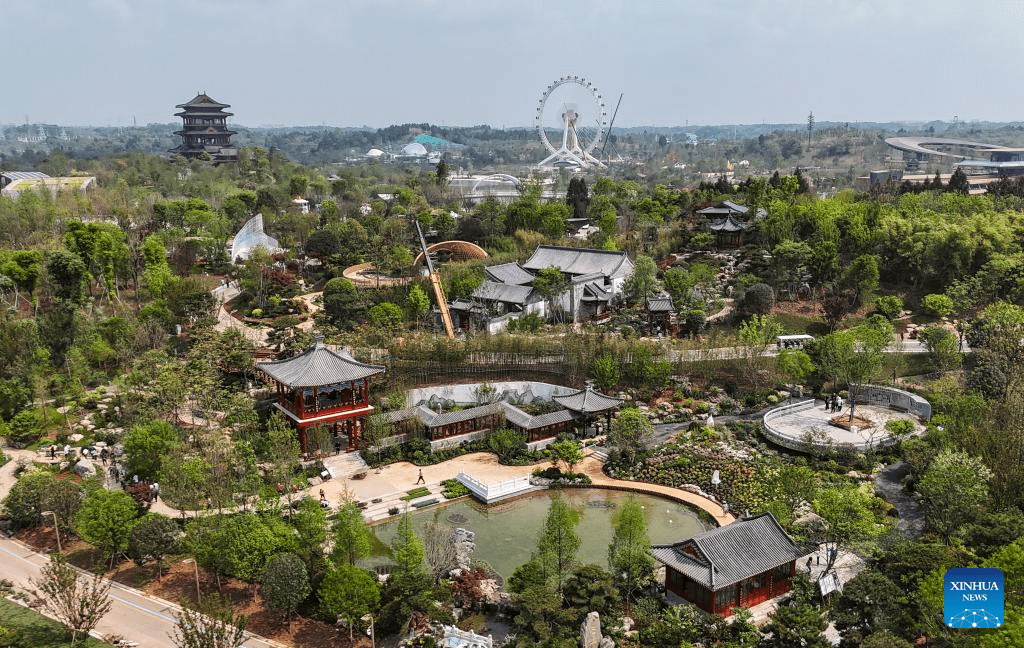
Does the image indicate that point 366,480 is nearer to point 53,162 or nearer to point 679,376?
point 679,376

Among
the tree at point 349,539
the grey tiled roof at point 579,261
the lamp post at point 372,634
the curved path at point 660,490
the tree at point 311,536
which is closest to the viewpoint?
the lamp post at point 372,634

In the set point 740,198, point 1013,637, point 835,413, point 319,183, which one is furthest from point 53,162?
Result: point 1013,637

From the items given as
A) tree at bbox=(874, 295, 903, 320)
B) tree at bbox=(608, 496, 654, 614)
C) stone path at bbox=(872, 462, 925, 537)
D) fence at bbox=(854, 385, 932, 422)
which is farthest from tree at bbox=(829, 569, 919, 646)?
tree at bbox=(874, 295, 903, 320)

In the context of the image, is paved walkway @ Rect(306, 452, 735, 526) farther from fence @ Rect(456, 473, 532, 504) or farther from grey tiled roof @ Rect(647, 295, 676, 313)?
grey tiled roof @ Rect(647, 295, 676, 313)

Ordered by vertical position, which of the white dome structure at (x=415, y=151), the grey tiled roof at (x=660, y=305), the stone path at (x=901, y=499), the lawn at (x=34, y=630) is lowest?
the stone path at (x=901, y=499)

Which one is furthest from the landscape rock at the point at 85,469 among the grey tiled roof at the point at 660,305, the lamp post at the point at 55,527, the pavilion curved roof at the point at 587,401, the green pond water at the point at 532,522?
the grey tiled roof at the point at 660,305

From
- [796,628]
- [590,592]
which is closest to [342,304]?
[590,592]

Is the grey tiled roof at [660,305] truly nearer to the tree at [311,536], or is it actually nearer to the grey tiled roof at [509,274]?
the grey tiled roof at [509,274]
